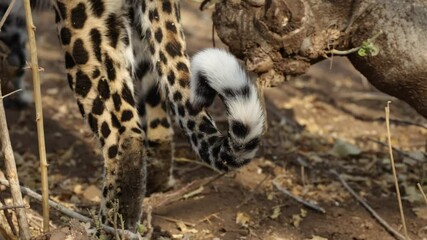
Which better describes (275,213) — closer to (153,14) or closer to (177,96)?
(177,96)

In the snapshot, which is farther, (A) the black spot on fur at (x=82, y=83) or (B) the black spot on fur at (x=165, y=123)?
(B) the black spot on fur at (x=165, y=123)

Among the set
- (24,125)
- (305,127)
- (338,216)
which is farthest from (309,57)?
(24,125)

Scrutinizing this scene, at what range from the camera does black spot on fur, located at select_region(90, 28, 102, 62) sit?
3.97m

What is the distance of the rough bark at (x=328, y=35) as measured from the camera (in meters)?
3.77

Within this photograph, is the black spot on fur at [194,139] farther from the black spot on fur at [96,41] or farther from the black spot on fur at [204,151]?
the black spot on fur at [96,41]

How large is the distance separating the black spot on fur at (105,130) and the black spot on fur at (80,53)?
1.04 feet

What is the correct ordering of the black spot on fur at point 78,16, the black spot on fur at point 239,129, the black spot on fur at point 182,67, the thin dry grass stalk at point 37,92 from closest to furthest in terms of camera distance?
the thin dry grass stalk at point 37,92, the black spot on fur at point 239,129, the black spot on fur at point 78,16, the black spot on fur at point 182,67

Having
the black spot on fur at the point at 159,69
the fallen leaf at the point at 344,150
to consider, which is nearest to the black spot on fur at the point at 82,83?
the black spot on fur at the point at 159,69

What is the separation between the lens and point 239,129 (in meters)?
3.55

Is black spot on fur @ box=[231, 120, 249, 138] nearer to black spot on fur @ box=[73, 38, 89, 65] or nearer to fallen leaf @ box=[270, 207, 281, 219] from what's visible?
black spot on fur @ box=[73, 38, 89, 65]

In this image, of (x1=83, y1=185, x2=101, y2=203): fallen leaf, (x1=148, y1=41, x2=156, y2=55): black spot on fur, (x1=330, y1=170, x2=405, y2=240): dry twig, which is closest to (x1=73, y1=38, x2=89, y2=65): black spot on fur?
(x1=148, y1=41, x2=156, y2=55): black spot on fur

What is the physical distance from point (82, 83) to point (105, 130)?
0.84 feet

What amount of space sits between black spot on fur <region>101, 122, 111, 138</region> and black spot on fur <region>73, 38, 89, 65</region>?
1.04 ft

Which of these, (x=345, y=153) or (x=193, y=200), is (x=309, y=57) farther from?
(x=345, y=153)
